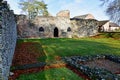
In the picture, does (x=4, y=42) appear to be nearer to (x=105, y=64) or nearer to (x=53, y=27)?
(x=105, y=64)

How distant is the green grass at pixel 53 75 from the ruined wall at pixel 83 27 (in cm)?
3075

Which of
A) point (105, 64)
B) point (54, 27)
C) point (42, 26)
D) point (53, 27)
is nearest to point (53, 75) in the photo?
point (105, 64)

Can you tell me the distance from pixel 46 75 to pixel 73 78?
1.69 m

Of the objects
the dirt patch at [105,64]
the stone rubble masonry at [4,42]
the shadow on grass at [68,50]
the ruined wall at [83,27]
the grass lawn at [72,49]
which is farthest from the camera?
the ruined wall at [83,27]

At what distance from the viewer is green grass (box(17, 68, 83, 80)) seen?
11.5 m

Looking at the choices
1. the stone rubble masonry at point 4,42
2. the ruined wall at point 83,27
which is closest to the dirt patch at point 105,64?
the stone rubble masonry at point 4,42

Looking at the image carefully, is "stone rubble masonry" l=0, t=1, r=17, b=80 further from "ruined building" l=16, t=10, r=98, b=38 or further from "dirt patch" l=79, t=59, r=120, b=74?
"ruined building" l=16, t=10, r=98, b=38

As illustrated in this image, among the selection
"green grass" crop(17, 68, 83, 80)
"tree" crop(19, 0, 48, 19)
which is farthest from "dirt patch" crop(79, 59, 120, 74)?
"tree" crop(19, 0, 48, 19)

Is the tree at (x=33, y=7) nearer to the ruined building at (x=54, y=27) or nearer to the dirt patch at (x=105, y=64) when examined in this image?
the ruined building at (x=54, y=27)

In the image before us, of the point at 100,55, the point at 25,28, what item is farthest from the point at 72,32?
the point at 100,55

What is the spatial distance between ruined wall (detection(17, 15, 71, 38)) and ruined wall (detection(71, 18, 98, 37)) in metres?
1.55

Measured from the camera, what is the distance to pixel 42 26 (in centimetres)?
4006

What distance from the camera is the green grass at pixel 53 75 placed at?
11531mm

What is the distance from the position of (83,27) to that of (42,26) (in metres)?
10.2
